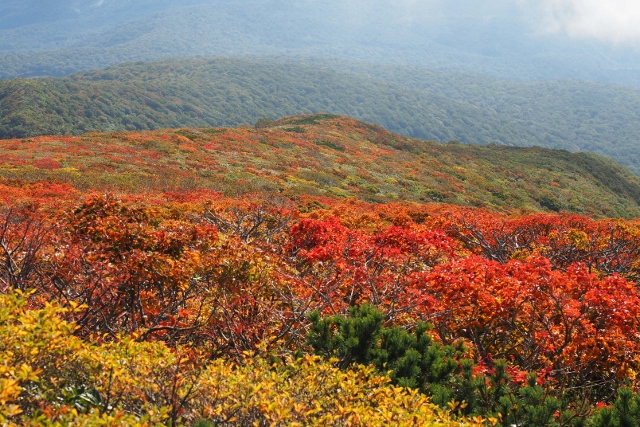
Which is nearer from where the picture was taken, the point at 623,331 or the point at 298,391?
the point at 298,391

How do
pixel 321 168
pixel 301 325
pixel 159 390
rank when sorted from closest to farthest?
pixel 159 390 → pixel 301 325 → pixel 321 168

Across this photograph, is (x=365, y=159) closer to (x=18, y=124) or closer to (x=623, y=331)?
(x=623, y=331)

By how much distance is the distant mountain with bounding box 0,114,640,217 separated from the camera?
27.6 m

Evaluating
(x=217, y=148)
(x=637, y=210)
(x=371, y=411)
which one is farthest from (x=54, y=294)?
(x=637, y=210)

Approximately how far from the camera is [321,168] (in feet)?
133

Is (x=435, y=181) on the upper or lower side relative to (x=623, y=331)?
lower

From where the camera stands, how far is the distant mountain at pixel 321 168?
1088 inches

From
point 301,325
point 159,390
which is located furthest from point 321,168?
point 159,390

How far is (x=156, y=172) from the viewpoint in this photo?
2866cm

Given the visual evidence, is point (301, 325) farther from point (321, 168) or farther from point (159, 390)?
point (321, 168)

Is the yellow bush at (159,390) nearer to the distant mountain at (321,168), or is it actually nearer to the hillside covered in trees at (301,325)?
the hillside covered in trees at (301,325)

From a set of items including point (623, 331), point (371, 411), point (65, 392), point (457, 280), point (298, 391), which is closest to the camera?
point (65, 392)

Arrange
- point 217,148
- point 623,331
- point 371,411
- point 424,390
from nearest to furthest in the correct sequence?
point 371,411
point 424,390
point 623,331
point 217,148

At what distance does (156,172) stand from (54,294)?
22.6 m
